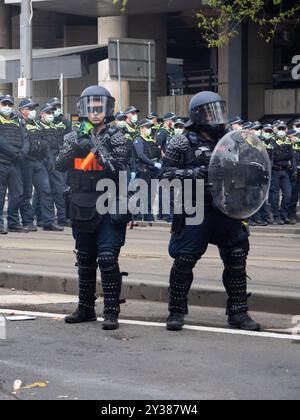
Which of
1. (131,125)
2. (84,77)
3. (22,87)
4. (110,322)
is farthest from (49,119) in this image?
(84,77)

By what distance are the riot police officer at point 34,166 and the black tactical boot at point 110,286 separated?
7.27 m

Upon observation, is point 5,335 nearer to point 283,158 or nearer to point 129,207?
point 129,207

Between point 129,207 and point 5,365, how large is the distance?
1.92 meters

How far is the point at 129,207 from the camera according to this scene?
27.2ft

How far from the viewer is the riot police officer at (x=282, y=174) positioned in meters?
18.5

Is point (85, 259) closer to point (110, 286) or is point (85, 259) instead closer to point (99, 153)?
point (110, 286)

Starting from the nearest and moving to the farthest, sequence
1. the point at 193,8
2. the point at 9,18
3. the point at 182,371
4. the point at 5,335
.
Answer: the point at 182,371, the point at 5,335, the point at 193,8, the point at 9,18

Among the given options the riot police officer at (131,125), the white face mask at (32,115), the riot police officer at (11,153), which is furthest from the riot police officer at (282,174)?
the riot police officer at (11,153)

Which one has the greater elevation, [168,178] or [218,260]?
[168,178]

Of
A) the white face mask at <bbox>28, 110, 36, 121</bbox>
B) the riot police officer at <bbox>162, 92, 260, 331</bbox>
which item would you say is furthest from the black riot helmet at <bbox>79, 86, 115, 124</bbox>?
the white face mask at <bbox>28, 110, 36, 121</bbox>

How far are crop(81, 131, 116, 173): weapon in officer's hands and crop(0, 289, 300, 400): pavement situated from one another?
1.32 metres

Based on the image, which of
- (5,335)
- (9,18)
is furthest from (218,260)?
(9,18)

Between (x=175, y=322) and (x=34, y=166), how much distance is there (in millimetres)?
7803

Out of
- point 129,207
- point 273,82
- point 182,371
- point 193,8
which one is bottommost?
point 182,371
